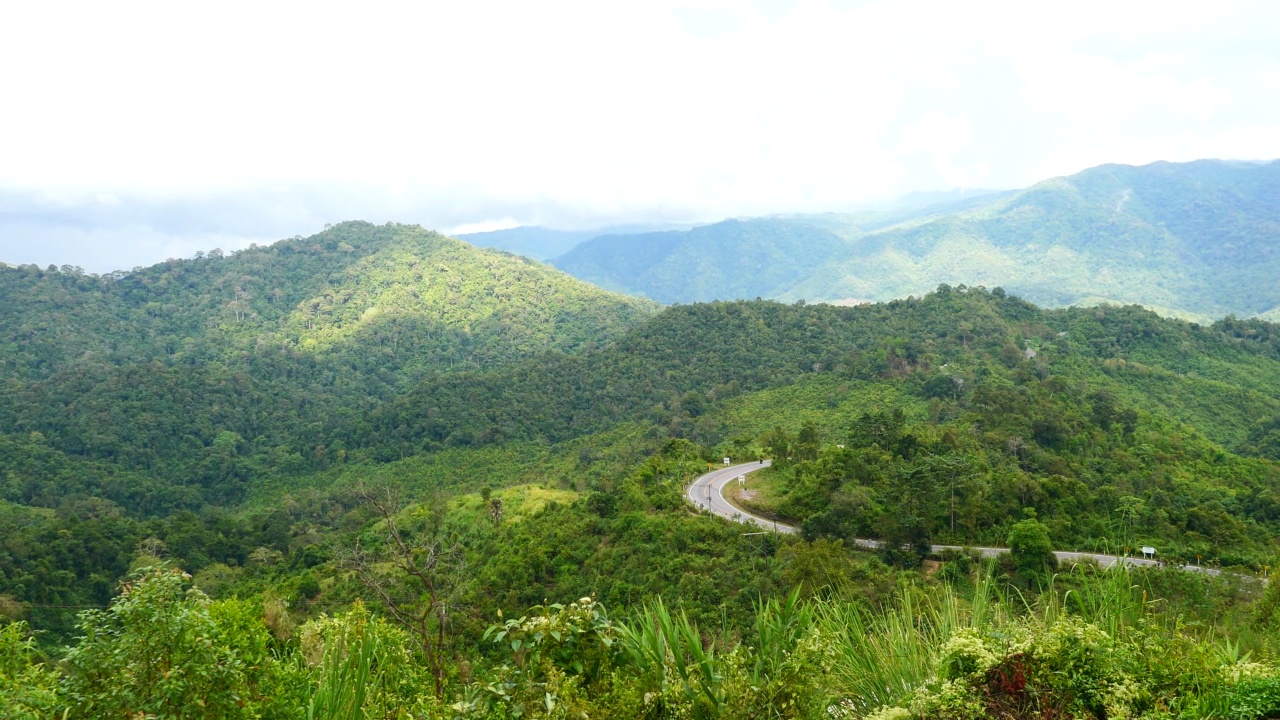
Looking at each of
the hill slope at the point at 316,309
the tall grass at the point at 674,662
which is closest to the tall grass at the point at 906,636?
the tall grass at the point at 674,662

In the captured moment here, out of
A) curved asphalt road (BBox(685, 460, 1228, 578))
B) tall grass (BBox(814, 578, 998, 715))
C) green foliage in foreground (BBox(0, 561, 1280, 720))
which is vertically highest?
green foliage in foreground (BBox(0, 561, 1280, 720))

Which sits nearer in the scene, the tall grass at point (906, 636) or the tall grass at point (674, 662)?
the tall grass at point (674, 662)

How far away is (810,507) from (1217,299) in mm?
203732

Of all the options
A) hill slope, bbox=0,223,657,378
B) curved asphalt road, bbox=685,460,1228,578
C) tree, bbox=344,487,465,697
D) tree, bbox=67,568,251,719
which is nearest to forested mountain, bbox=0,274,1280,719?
tree, bbox=67,568,251,719

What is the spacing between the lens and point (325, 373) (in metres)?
85.6

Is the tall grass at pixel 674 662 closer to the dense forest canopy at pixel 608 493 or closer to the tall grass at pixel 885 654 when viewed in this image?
the dense forest canopy at pixel 608 493

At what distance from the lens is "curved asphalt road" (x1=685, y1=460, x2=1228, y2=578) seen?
19.8m

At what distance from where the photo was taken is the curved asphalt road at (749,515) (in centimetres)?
1978

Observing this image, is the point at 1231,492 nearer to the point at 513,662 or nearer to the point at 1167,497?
the point at 1167,497

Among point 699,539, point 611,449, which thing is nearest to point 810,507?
point 699,539

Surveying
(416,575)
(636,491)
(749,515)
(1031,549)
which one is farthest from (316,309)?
(416,575)

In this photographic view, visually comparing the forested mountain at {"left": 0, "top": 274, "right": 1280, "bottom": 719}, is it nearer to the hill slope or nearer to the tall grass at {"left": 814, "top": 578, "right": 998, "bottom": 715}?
the tall grass at {"left": 814, "top": 578, "right": 998, "bottom": 715}

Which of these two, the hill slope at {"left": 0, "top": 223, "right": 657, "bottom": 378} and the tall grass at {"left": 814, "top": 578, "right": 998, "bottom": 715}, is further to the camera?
the hill slope at {"left": 0, "top": 223, "right": 657, "bottom": 378}

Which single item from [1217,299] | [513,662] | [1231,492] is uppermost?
[513,662]
